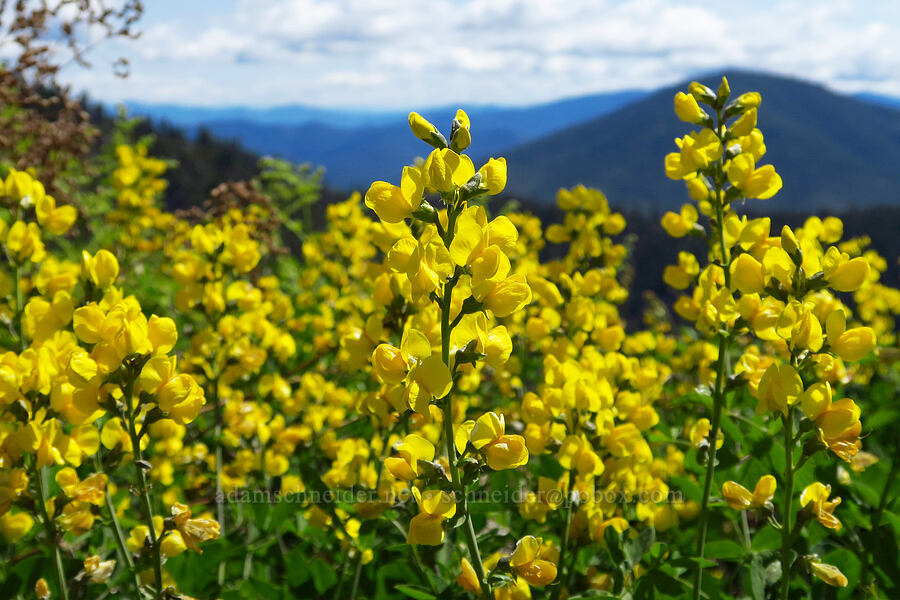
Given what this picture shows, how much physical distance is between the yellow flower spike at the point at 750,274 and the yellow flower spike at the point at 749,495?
18.7 inches

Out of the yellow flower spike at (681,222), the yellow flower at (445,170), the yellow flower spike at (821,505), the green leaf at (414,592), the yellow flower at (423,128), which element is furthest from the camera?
the yellow flower spike at (681,222)

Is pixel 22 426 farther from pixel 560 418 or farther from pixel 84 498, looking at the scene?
pixel 560 418

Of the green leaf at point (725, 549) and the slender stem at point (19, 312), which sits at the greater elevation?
the slender stem at point (19, 312)

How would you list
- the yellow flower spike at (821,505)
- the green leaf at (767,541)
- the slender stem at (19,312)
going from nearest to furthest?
the yellow flower spike at (821,505) → the green leaf at (767,541) → the slender stem at (19,312)

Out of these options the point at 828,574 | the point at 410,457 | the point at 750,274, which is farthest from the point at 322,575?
the point at 750,274

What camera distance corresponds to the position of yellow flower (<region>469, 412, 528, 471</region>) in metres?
1.47

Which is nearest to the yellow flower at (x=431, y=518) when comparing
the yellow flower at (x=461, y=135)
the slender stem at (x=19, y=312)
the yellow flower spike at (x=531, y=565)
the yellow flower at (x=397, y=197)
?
the yellow flower spike at (x=531, y=565)

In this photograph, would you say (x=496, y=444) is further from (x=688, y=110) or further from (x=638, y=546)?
(x=688, y=110)

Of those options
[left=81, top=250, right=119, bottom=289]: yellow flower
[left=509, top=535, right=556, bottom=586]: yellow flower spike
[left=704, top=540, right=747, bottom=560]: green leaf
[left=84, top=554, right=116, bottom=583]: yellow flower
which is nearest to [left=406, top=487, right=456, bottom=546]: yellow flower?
[left=509, top=535, right=556, bottom=586]: yellow flower spike

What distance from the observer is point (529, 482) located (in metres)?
3.10

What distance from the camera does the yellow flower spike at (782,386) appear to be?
1582 mm

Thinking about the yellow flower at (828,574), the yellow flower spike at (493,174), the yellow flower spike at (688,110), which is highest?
the yellow flower spike at (688,110)

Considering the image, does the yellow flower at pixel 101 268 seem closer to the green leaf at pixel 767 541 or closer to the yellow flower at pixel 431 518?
the yellow flower at pixel 431 518

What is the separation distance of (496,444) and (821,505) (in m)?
0.87
